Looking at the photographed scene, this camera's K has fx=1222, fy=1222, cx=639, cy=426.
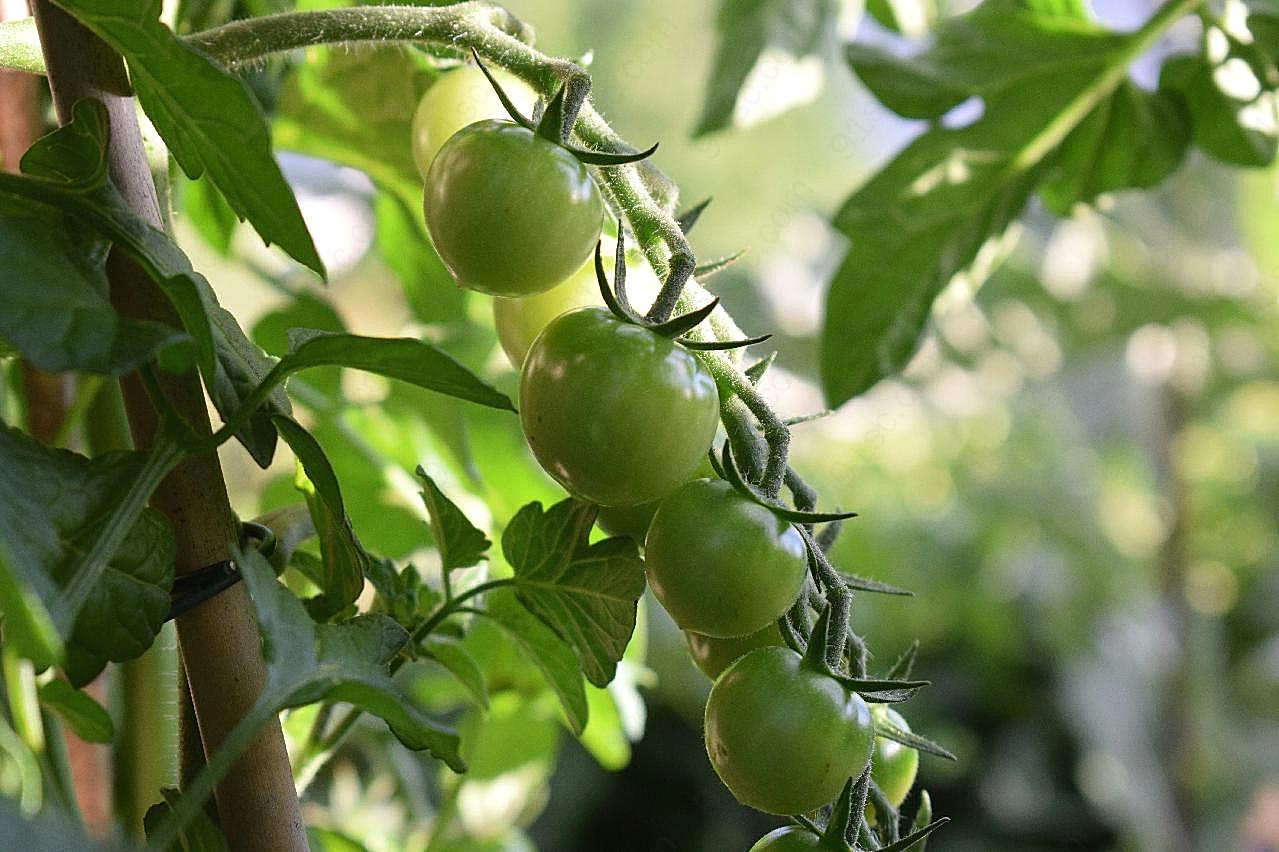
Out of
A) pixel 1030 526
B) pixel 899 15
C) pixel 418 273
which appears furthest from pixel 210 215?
pixel 1030 526

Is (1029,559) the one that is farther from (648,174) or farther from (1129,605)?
(648,174)

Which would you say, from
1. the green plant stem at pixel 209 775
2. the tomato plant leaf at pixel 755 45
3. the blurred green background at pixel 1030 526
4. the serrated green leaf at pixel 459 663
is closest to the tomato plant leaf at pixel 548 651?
the serrated green leaf at pixel 459 663

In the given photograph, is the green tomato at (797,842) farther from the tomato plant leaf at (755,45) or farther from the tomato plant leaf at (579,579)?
the tomato plant leaf at (755,45)

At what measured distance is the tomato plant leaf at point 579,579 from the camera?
0.23m

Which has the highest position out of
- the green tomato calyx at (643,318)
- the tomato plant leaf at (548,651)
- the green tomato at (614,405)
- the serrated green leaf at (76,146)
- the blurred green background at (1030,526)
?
the serrated green leaf at (76,146)

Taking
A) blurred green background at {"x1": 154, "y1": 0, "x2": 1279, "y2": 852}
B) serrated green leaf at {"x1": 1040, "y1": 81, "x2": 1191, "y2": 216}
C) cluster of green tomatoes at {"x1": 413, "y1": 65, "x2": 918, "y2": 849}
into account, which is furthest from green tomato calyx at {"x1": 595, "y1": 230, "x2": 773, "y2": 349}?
blurred green background at {"x1": 154, "y1": 0, "x2": 1279, "y2": 852}

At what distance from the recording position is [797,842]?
Result: 195mm

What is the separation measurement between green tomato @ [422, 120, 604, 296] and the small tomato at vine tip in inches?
1.2

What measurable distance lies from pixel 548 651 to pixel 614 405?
102mm

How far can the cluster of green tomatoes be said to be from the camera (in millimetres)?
183

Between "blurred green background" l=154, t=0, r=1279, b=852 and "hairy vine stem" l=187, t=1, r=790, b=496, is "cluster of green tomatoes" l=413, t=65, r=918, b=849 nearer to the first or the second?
"hairy vine stem" l=187, t=1, r=790, b=496

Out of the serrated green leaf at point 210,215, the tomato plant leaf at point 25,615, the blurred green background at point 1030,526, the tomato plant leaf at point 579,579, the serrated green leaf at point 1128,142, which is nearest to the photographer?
the tomato plant leaf at point 25,615

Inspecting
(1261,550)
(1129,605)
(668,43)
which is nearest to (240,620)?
(668,43)

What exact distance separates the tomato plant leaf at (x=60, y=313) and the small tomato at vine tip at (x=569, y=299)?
82mm
